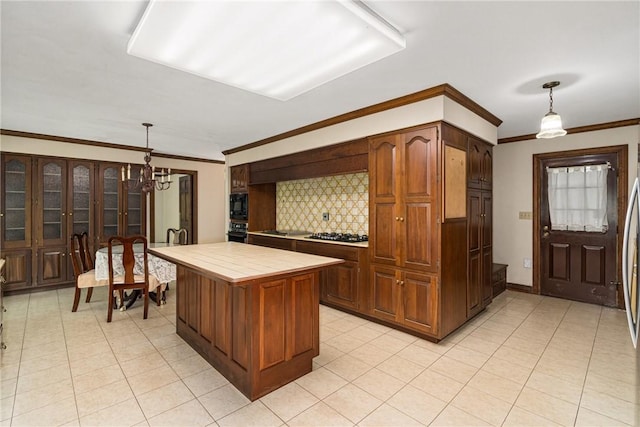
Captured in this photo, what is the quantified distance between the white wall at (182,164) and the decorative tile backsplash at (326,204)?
1767 millimetres

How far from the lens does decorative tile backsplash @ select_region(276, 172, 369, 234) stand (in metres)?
4.16

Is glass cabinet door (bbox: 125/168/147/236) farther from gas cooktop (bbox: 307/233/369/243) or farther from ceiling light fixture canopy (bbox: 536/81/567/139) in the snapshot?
ceiling light fixture canopy (bbox: 536/81/567/139)

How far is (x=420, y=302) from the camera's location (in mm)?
3000

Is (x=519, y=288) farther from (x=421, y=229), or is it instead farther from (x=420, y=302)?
(x=421, y=229)

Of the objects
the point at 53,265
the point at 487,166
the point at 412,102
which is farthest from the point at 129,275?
the point at 487,166

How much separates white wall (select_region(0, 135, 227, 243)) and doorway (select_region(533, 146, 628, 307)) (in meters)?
5.53

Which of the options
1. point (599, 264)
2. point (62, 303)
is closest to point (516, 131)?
point (599, 264)

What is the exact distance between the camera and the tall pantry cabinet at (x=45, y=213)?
14.8ft

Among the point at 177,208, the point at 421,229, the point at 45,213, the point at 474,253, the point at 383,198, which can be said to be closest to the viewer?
the point at 421,229

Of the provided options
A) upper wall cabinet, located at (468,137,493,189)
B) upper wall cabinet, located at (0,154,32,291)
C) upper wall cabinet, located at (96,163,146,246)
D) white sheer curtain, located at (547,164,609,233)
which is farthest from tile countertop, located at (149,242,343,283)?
white sheer curtain, located at (547,164,609,233)

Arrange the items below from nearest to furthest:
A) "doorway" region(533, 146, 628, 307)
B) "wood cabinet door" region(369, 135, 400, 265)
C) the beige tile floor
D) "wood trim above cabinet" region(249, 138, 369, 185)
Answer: the beige tile floor < "wood cabinet door" region(369, 135, 400, 265) < "wood trim above cabinet" region(249, 138, 369, 185) < "doorway" region(533, 146, 628, 307)

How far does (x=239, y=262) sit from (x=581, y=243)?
4518mm

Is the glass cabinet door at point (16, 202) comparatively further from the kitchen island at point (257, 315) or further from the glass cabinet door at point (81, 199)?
the kitchen island at point (257, 315)

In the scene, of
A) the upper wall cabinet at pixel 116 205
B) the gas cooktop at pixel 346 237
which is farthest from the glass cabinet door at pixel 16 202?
the gas cooktop at pixel 346 237
